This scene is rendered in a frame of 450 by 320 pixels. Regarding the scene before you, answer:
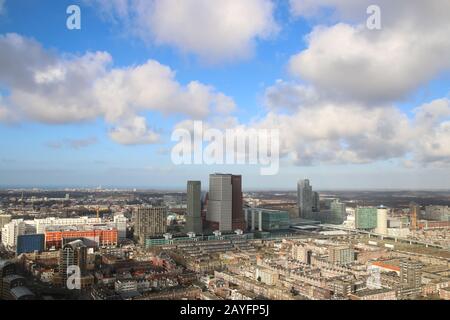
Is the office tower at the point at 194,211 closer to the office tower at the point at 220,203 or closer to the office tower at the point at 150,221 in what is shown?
the office tower at the point at 220,203

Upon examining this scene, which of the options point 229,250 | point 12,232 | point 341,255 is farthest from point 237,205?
point 12,232

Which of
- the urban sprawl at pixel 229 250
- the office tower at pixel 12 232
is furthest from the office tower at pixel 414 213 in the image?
the office tower at pixel 12 232

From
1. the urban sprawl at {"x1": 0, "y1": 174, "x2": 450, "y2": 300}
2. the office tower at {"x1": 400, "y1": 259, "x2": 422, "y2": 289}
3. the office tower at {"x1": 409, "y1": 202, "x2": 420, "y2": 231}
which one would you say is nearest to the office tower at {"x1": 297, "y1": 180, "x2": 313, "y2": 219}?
the urban sprawl at {"x1": 0, "y1": 174, "x2": 450, "y2": 300}

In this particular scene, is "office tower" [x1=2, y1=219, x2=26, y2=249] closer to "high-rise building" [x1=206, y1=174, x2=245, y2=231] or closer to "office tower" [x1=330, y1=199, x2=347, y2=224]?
"high-rise building" [x1=206, y1=174, x2=245, y2=231]

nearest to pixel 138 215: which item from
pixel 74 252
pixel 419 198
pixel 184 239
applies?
pixel 184 239

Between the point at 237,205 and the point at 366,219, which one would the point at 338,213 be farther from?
the point at 237,205
